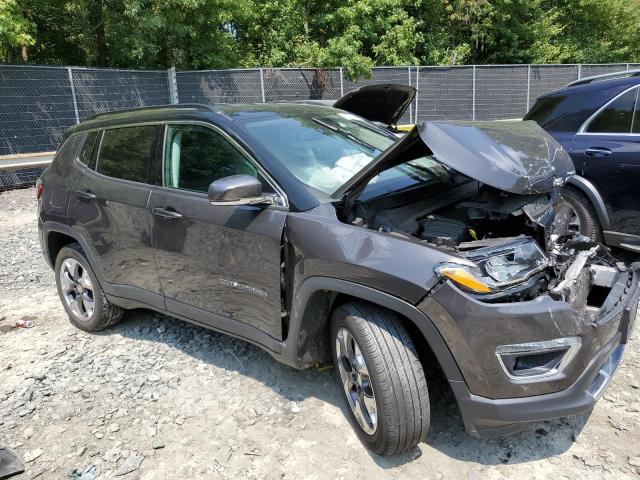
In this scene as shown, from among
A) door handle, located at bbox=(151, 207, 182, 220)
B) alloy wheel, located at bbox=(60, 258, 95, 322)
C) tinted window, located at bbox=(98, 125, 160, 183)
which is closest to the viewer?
door handle, located at bbox=(151, 207, 182, 220)

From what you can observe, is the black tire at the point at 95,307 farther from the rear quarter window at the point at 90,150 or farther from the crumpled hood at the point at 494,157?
the crumpled hood at the point at 494,157

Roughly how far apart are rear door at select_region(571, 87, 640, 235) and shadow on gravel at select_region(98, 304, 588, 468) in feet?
8.24

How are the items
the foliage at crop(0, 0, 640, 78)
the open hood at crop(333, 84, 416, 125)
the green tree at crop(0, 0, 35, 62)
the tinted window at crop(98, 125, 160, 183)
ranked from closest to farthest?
the tinted window at crop(98, 125, 160, 183), the open hood at crop(333, 84, 416, 125), the green tree at crop(0, 0, 35, 62), the foliage at crop(0, 0, 640, 78)

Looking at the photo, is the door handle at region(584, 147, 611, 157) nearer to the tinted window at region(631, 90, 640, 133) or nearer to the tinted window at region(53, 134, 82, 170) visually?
the tinted window at region(631, 90, 640, 133)

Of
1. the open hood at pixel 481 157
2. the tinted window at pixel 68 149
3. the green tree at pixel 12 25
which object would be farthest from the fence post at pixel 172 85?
the open hood at pixel 481 157

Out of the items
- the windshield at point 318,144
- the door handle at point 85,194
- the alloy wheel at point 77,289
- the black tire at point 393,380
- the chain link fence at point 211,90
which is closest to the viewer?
the black tire at point 393,380

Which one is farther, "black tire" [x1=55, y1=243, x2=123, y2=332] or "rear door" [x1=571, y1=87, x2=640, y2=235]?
"rear door" [x1=571, y1=87, x2=640, y2=235]

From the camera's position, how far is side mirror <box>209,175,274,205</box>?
9.14 ft

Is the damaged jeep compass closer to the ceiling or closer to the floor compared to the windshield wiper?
closer to the floor

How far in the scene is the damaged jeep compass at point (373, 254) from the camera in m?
2.34

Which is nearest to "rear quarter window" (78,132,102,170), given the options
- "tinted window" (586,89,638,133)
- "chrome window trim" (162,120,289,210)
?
"chrome window trim" (162,120,289,210)

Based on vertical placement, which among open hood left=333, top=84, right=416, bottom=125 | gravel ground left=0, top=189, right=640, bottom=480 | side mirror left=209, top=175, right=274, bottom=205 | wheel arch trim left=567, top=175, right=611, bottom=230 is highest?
open hood left=333, top=84, right=416, bottom=125

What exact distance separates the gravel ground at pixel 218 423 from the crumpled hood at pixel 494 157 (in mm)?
1330

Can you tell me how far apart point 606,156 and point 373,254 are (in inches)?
136
